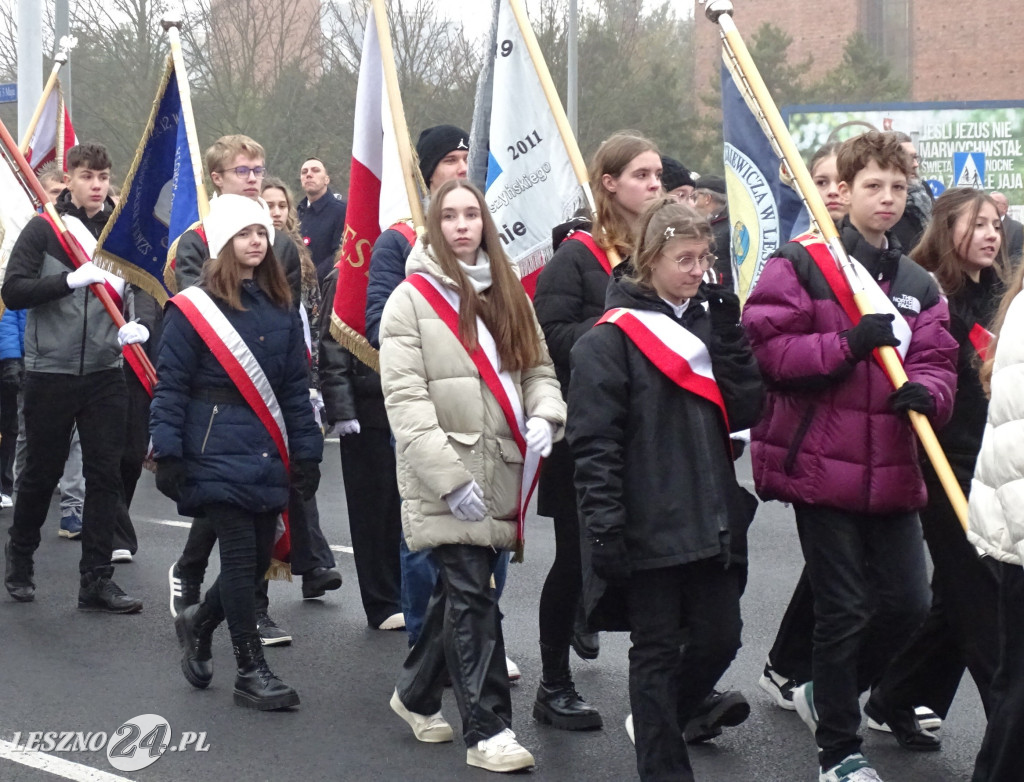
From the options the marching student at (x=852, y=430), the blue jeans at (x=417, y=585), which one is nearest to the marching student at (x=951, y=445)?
the marching student at (x=852, y=430)

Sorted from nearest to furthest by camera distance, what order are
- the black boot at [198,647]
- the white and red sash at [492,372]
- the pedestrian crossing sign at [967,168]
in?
the white and red sash at [492,372]
the black boot at [198,647]
the pedestrian crossing sign at [967,168]

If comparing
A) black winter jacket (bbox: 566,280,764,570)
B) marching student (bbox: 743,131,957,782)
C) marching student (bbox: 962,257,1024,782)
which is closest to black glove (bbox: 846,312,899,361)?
marching student (bbox: 743,131,957,782)

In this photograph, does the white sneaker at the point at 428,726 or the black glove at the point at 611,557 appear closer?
the black glove at the point at 611,557

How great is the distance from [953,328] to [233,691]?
293 cm

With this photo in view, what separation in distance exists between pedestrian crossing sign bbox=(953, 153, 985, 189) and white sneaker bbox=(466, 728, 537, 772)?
18.0 meters

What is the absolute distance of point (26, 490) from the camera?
732 centimetres

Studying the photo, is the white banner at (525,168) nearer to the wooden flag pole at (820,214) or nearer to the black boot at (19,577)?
the wooden flag pole at (820,214)

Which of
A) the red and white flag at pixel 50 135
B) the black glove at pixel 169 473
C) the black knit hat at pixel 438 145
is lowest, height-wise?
the black glove at pixel 169 473

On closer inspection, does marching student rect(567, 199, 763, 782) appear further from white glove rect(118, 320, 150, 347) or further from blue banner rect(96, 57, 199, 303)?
blue banner rect(96, 57, 199, 303)

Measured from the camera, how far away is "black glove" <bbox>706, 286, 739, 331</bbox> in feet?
14.9

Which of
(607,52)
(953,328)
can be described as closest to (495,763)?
(953,328)

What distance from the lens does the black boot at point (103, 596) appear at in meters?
7.20

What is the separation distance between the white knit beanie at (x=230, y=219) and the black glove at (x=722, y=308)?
1.92 m

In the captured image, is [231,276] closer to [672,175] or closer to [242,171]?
[242,171]
